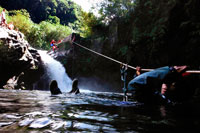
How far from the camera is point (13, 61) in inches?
511

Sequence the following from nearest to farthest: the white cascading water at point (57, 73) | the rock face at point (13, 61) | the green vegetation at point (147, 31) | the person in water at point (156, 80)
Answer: the person in water at point (156, 80) < the green vegetation at point (147, 31) < the rock face at point (13, 61) < the white cascading water at point (57, 73)

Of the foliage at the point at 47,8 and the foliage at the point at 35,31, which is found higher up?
the foliage at the point at 47,8

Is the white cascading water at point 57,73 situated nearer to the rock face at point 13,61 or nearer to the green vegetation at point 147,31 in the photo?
the rock face at point 13,61

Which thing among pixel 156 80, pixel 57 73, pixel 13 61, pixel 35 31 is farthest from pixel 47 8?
pixel 156 80

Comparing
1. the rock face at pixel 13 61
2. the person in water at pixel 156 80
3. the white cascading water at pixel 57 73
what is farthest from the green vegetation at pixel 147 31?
the person in water at pixel 156 80

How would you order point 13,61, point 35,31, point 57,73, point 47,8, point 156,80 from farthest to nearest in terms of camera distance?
point 47,8, point 35,31, point 57,73, point 13,61, point 156,80

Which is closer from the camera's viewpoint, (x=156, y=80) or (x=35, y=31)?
(x=156, y=80)

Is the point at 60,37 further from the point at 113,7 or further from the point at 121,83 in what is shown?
the point at 121,83

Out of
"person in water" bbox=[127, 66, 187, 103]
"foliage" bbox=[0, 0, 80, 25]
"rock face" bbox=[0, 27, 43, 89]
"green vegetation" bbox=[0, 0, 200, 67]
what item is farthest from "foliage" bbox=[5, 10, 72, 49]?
"person in water" bbox=[127, 66, 187, 103]

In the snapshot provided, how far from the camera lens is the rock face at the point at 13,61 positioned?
41.1ft

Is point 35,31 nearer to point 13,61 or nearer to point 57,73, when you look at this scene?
point 57,73

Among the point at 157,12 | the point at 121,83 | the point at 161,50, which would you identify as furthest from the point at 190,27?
the point at 121,83

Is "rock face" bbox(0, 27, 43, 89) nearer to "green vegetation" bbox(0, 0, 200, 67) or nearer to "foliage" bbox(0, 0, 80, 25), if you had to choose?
"green vegetation" bbox(0, 0, 200, 67)

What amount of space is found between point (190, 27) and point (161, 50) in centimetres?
226
